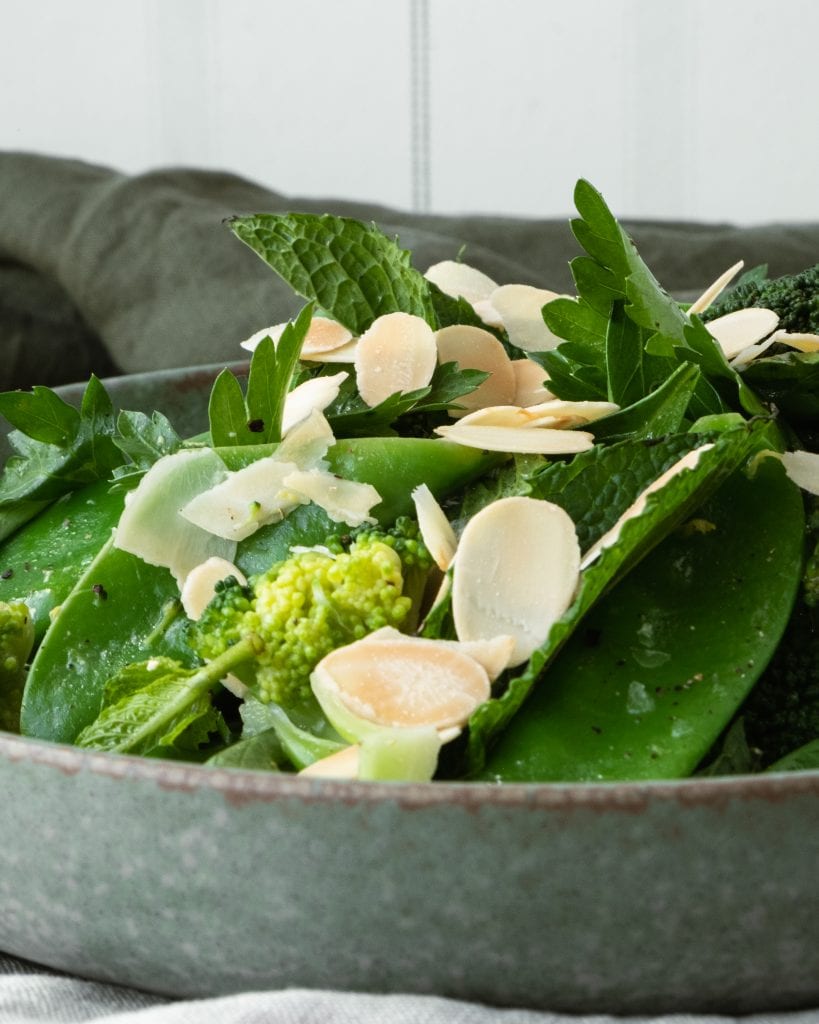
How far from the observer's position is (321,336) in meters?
0.98

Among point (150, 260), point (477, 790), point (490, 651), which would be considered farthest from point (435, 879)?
point (150, 260)

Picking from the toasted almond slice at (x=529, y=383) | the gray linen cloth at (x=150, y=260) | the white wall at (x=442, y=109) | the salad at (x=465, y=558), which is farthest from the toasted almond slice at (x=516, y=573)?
the white wall at (x=442, y=109)

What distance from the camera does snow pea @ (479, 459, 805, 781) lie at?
0.67 metres

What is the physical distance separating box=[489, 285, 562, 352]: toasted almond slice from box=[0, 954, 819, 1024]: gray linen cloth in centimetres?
51

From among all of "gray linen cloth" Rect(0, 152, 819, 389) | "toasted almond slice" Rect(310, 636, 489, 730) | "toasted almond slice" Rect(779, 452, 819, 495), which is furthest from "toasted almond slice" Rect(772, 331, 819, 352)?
"gray linen cloth" Rect(0, 152, 819, 389)

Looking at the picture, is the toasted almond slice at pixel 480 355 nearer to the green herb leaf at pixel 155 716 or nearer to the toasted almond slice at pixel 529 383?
the toasted almond slice at pixel 529 383

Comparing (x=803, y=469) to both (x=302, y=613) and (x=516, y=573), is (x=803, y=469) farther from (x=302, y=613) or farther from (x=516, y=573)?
(x=302, y=613)

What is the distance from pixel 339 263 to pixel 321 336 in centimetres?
7

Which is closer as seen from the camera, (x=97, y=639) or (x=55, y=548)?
(x=97, y=639)

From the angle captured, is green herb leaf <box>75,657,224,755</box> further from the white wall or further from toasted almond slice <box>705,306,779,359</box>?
the white wall

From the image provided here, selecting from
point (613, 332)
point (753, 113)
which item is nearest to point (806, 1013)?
point (613, 332)

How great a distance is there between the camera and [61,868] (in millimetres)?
624

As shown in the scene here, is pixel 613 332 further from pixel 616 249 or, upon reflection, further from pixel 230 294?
pixel 230 294

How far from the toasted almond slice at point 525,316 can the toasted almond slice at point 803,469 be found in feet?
0.86
